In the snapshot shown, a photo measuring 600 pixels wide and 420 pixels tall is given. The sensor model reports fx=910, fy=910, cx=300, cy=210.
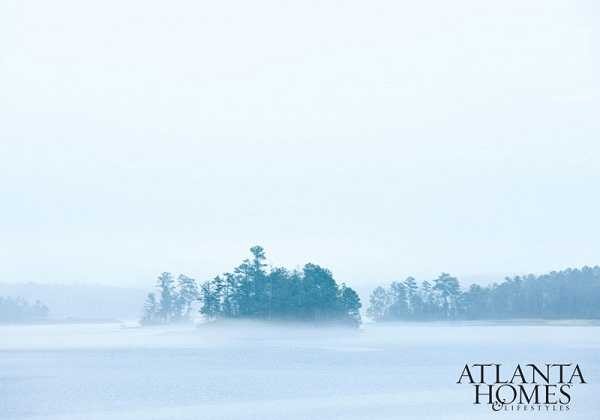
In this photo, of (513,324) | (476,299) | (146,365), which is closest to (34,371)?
(146,365)

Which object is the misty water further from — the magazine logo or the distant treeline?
the distant treeline

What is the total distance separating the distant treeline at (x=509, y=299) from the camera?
158000 millimetres

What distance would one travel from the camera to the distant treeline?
518 feet

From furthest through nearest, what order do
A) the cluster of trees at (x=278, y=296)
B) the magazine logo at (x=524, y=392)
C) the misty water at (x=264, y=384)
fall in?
the cluster of trees at (x=278, y=296) → the misty water at (x=264, y=384) → the magazine logo at (x=524, y=392)

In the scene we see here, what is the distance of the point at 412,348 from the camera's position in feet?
237

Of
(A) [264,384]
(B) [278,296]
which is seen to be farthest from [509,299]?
(A) [264,384]

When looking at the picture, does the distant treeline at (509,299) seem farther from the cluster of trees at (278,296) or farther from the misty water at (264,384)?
the misty water at (264,384)

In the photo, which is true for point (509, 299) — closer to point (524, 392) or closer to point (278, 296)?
point (278, 296)

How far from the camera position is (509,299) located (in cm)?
16875

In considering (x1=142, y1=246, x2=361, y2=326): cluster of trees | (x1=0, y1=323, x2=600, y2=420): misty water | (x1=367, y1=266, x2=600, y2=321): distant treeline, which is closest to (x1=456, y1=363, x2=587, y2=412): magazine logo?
(x1=0, y1=323, x2=600, y2=420): misty water

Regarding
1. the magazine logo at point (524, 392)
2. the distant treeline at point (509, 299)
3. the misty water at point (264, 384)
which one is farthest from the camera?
the distant treeline at point (509, 299)

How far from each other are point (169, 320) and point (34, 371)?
122261mm

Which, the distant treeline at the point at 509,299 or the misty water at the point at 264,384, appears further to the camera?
the distant treeline at the point at 509,299

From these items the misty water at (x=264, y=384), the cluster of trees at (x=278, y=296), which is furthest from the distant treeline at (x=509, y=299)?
the misty water at (x=264, y=384)
